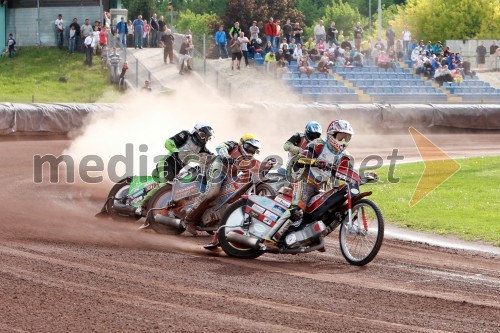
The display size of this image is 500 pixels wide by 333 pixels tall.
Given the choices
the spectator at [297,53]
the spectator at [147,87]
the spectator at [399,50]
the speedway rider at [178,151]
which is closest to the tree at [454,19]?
the spectator at [399,50]

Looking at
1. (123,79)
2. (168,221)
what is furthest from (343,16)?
(168,221)

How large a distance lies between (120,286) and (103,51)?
1129 inches

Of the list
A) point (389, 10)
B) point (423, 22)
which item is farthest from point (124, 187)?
point (389, 10)

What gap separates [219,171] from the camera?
12.9 m

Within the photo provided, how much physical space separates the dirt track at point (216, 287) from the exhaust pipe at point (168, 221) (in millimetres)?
222

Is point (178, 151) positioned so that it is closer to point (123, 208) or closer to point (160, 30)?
point (123, 208)

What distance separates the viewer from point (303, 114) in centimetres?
3138

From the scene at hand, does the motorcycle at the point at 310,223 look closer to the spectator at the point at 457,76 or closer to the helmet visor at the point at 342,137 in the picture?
the helmet visor at the point at 342,137

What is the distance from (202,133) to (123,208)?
6.43 ft

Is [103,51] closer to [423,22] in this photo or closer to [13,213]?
[13,213]

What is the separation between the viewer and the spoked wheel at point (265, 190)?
1270 cm

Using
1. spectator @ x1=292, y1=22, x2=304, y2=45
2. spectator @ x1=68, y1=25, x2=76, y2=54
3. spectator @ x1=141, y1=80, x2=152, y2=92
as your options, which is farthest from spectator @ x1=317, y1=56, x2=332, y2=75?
spectator @ x1=68, y1=25, x2=76, y2=54

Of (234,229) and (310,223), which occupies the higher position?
(310,223)

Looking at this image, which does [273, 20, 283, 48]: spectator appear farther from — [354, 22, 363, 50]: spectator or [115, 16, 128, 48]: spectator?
[115, 16, 128, 48]: spectator
